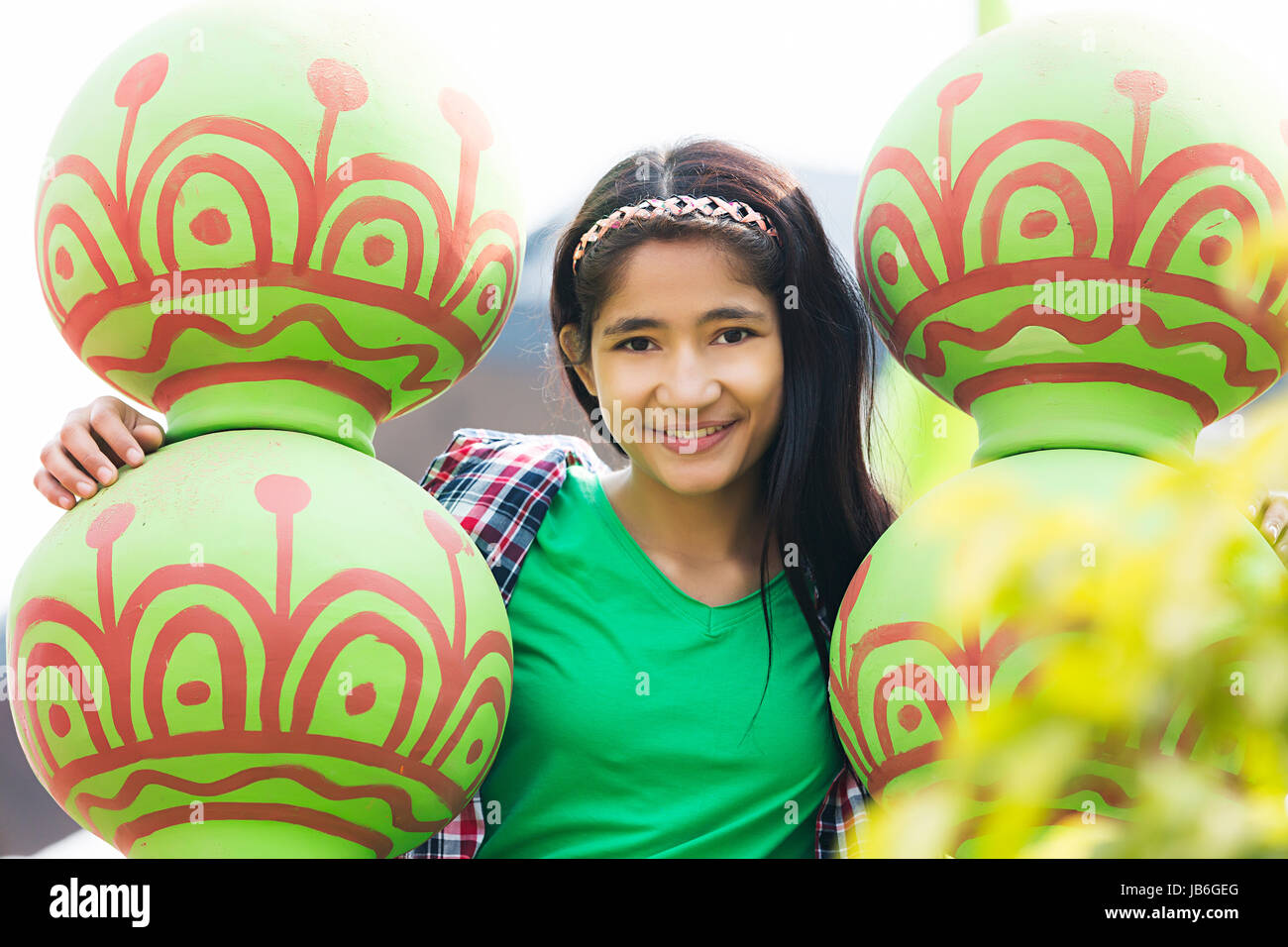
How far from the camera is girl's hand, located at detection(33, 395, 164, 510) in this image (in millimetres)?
1319

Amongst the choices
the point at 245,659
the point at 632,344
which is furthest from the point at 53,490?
the point at 632,344

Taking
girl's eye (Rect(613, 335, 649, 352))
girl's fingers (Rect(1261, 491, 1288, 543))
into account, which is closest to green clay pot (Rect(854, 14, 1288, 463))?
girl's fingers (Rect(1261, 491, 1288, 543))

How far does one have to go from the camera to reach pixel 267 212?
126cm

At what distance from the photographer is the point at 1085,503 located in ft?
3.90

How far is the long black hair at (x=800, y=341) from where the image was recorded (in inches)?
65.3

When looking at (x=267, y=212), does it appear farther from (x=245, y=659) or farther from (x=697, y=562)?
(x=697, y=562)

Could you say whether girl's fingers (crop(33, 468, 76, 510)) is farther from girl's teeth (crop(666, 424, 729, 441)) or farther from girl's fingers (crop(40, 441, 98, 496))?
girl's teeth (crop(666, 424, 729, 441))

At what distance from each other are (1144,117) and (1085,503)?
1.46 feet

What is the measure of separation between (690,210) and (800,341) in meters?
0.26

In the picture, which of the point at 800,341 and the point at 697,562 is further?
the point at 697,562

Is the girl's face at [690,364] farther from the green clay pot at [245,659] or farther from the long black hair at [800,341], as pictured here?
the green clay pot at [245,659]

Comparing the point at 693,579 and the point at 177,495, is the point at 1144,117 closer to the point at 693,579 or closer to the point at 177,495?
the point at 693,579

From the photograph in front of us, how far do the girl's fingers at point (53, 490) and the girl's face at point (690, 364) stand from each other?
732mm
